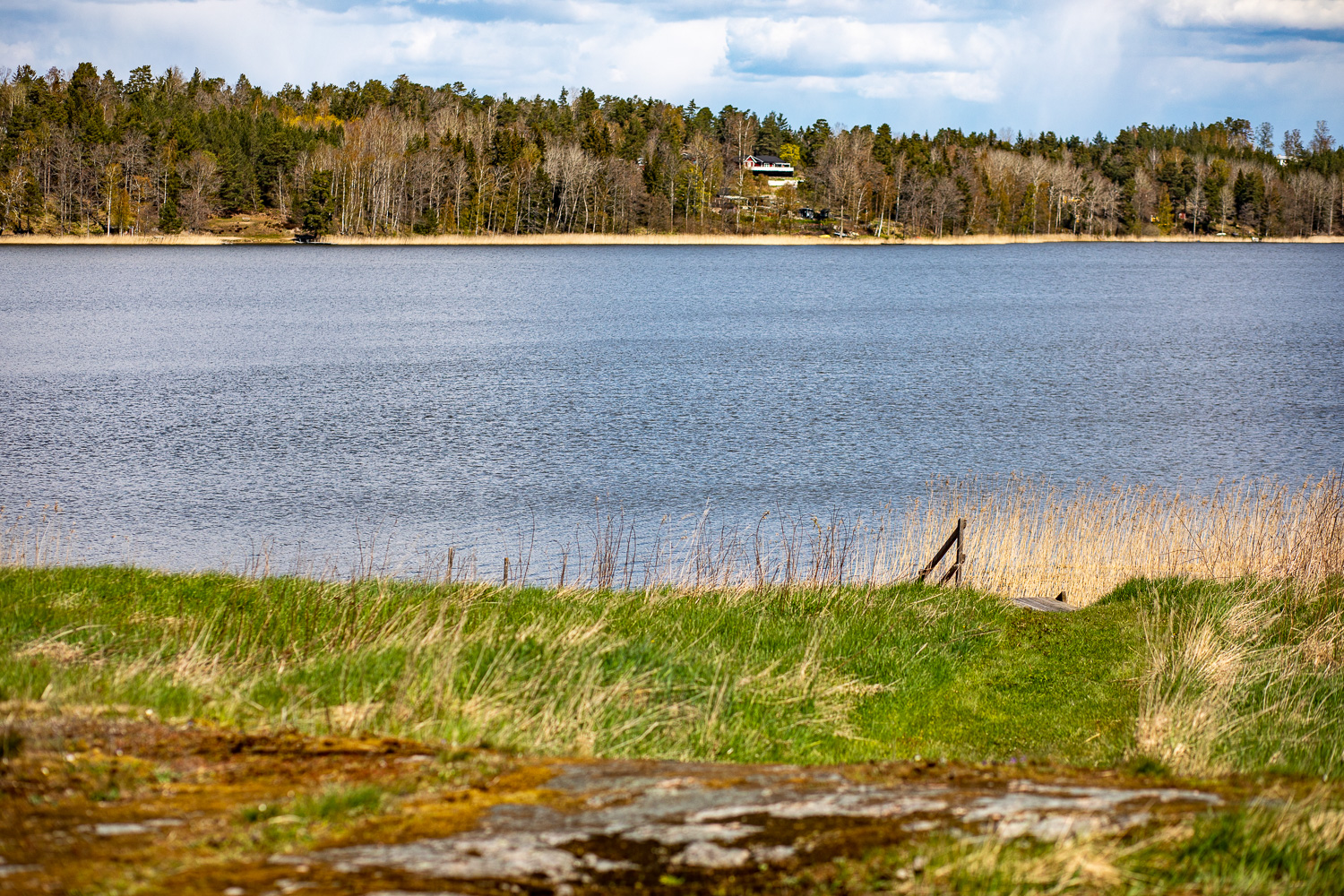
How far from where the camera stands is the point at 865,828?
181 inches

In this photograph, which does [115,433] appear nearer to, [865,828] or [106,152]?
[865,828]

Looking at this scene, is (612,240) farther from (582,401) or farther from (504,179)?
(582,401)

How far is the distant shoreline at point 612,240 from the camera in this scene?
408ft

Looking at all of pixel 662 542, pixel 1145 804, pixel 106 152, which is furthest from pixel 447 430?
pixel 106 152

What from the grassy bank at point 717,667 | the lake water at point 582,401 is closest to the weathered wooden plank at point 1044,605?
the grassy bank at point 717,667

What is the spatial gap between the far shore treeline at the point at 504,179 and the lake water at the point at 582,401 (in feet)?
176

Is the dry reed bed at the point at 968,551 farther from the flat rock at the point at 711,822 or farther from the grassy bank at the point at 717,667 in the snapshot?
the flat rock at the point at 711,822

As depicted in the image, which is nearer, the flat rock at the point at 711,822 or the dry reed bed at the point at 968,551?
the flat rock at the point at 711,822

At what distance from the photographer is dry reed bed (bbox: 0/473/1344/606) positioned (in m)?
15.7

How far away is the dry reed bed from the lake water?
1376 millimetres

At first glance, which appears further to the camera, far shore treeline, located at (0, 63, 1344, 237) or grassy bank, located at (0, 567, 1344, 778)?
far shore treeline, located at (0, 63, 1344, 237)

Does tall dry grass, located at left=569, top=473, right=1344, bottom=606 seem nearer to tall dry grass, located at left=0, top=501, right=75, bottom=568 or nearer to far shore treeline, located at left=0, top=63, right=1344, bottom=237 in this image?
tall dry grass, located at left=0, top=501, right=75, bottom=568

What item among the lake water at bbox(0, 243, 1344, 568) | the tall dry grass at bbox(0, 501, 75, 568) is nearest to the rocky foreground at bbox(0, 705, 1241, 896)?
the tall dry grass at bbox(0, 501, 75, 568)

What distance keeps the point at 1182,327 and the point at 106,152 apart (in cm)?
11616
